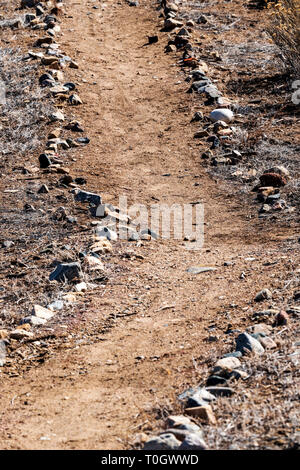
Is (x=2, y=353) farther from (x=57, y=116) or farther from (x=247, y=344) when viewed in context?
(x=57, y=116)

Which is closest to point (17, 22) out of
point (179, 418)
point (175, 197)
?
point (175, 197)

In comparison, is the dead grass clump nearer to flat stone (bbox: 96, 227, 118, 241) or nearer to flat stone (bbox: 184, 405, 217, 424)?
flat stone (bbox: 96, 227, 118, 241)

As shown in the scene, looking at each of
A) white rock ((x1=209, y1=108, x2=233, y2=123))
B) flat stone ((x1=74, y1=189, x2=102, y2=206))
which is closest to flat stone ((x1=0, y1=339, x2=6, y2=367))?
flat stone ((x1=74, y1=189, x2=102, y2=206))

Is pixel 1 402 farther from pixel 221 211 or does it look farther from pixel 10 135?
pixel 10 135

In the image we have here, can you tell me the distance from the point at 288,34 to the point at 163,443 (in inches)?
292

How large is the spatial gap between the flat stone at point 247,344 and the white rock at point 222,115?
483 centimetres

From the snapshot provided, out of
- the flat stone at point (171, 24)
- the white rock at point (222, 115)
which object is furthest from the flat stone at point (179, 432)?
the flat stone at point (171, 24)

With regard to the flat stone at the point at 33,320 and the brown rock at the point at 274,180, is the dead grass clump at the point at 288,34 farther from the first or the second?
the flat stone at the point at 33,320

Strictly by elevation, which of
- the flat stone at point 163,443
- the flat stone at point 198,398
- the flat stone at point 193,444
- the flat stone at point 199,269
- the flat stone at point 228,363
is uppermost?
the flat stone at point 193,444

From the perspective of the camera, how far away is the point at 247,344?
11.8 ft

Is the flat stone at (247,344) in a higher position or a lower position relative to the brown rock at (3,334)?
higher

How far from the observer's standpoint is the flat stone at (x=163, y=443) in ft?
9.27

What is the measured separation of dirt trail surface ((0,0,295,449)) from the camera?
3400 mm

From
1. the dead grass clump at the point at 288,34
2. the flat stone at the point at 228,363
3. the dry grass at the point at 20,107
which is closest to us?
the flat stone at the point at 228,363
